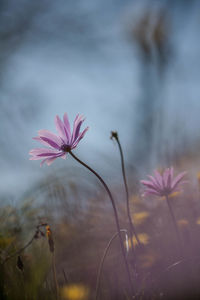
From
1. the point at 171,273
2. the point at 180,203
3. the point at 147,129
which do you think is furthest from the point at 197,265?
the point at 147,129

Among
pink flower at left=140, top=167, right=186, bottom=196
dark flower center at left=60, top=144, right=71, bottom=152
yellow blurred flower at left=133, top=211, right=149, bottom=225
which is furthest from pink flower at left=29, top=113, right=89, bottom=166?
yellow blurred flower at left=133, top=211, right=149, bottom=225

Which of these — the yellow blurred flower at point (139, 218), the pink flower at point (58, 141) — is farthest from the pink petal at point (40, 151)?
the yellow blurred flower at point (139, 218)

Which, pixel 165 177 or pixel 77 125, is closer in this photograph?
pixel 77 125

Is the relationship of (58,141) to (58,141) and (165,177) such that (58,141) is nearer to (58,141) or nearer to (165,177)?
(58,141)

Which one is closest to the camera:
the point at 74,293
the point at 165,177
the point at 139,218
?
the point at 74,293

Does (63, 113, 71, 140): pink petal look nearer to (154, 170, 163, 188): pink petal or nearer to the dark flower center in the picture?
the dark flower center

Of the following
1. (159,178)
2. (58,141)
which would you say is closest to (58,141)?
(58,141)

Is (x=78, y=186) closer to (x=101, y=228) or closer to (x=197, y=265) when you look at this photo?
(x=101, y=228)

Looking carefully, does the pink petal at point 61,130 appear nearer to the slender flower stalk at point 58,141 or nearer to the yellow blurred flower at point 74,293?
the slender flower stalk at point 58,141

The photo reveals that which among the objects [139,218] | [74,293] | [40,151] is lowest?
[74,293]
